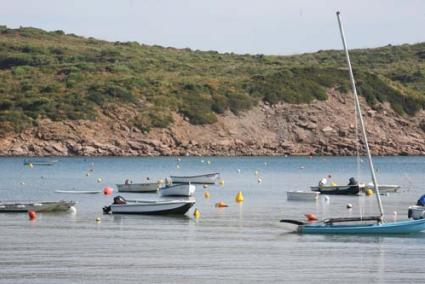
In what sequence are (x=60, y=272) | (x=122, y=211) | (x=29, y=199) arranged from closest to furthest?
(x=60, y=272)
(x=122, y=211)
(x=29, y=199)

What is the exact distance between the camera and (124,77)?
154875 millimetres

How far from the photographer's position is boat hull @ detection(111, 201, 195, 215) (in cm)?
5488

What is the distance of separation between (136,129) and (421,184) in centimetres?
5419

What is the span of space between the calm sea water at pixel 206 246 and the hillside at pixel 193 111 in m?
56.0

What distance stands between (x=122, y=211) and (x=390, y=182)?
40141mm

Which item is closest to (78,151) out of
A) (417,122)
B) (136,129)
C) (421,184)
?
(136,129)

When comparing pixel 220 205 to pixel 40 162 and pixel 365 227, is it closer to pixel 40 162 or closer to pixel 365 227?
pixel 365 227

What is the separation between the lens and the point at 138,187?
77.4 meters

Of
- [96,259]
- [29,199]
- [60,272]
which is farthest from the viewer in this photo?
[29,199]

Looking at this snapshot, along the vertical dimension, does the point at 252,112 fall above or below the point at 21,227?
above

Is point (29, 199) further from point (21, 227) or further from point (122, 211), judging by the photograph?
point (21, 227)

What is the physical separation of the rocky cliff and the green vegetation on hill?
1.47 m

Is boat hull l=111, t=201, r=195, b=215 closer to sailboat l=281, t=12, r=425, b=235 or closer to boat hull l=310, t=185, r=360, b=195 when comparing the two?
sailboat l=281, t=12, r=425, b=235

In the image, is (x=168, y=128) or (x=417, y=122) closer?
(x=168, y=128)
